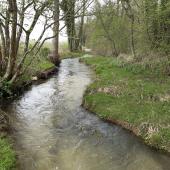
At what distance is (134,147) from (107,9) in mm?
30406

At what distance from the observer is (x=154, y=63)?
24.0 m

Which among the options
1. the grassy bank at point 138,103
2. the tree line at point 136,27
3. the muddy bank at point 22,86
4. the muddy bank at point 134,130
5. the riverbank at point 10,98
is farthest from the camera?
the tree line at point 136,27

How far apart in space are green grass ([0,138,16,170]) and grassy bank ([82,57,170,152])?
4968 millimetres

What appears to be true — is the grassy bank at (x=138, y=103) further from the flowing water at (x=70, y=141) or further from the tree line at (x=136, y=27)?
the tree line at (x=136, y=27)

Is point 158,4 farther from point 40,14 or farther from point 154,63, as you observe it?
point 40,14

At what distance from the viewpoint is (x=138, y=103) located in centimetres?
1525

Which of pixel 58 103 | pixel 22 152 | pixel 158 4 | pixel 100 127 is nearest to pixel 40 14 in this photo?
pixel 58 103

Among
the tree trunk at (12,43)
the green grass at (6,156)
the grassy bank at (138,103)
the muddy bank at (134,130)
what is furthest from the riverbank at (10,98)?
the muddy bank at (134,130)

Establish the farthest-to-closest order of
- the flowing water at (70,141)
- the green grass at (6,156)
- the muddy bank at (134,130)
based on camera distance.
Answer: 1. the muddy bank at (134,130)
2. the flowing water at (70,141)
3. the green grass at (6,156)

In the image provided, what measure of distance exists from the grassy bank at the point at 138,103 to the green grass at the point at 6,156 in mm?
4968

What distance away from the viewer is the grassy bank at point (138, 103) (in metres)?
12.5

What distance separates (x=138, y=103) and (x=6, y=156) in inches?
286

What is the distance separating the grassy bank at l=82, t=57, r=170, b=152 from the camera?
12.5 metres

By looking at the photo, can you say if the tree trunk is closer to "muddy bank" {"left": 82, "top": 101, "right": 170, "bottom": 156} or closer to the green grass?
"muddy bank" {"left": 82, "top": 101, "right": 170, "bottom": 156}
